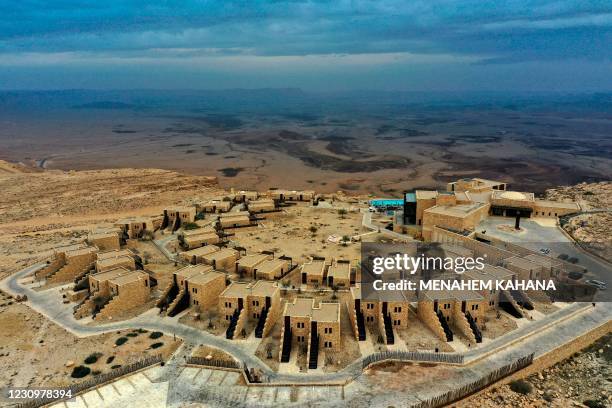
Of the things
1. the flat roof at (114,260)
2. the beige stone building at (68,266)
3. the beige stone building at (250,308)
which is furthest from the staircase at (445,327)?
the beige stone building at (68,266)

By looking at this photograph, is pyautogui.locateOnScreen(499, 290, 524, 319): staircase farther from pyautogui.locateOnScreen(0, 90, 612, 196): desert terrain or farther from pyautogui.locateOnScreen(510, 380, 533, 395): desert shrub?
pyautogui.locateOnScreen(0, 90, 612, 196): desert terrain

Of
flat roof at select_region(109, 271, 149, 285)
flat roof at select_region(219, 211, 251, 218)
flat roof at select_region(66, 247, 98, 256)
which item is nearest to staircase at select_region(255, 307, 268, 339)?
flat roof at select_region(109, 271, 149, 285)

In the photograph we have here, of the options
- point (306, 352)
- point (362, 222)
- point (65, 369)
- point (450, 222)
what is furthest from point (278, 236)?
point (65, 369)

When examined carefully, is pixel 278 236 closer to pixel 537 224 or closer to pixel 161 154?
pixel 537 224

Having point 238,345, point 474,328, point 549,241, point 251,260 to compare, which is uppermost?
point 549,241

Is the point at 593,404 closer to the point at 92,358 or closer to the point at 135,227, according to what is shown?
the point at 92,358

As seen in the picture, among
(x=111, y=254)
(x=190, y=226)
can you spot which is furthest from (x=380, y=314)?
(x=190, y=226)

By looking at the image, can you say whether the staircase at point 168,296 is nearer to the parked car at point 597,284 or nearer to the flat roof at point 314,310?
the flat roof at point 314,310
